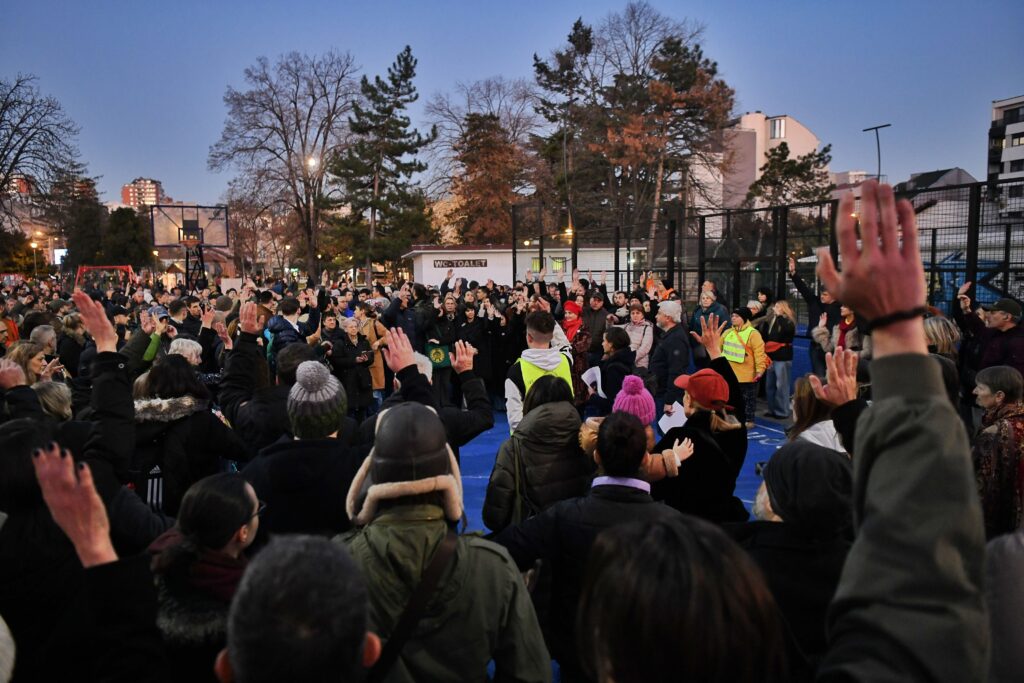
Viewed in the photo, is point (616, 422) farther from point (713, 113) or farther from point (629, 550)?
point (713, 113)

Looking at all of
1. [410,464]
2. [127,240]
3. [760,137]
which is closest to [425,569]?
[410,464]

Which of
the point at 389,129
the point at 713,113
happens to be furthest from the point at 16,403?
the point at 389,129

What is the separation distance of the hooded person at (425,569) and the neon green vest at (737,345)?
823 centimetres

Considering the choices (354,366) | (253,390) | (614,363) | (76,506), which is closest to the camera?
(76,506)

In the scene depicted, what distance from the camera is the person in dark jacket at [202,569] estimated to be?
5.85ft

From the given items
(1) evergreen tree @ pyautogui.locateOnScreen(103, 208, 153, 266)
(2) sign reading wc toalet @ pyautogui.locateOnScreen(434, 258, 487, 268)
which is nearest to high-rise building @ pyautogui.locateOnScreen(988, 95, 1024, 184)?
(2) sign reading wc toalet @ pyautogui.locateOnScreen(434, 258, 487, 268)

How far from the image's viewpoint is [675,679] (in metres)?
1.08

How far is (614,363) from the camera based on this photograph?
814cm

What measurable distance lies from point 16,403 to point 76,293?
6.02ft

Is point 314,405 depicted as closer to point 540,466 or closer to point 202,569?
point 202,569

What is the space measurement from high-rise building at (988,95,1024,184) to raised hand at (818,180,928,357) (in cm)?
8349

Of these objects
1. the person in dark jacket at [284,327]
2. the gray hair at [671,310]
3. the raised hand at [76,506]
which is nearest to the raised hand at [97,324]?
the raised hand at [76,506]

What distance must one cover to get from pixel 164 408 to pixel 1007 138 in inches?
3460

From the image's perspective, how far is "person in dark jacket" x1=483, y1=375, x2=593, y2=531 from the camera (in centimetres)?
377
